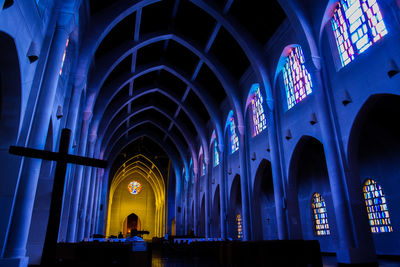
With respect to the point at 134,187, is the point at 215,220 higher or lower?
lower

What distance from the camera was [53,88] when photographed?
783 cm

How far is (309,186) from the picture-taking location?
16.9m

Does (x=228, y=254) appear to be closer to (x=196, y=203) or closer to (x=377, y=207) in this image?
(x=377, y=207)

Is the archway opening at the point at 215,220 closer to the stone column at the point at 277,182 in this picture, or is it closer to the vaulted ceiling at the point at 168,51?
the vaulted ceiling at the point at 168,51

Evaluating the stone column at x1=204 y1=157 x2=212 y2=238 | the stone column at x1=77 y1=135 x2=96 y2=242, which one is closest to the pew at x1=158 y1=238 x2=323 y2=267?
the stone column at x1=77 y1=135 x2=96 y2=242

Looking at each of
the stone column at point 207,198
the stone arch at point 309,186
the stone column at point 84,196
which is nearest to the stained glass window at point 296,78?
the stone arch at point 309,186

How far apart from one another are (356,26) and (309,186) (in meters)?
9.86

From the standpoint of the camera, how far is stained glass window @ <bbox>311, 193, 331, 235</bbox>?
15.6m

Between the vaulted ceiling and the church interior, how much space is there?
89mm

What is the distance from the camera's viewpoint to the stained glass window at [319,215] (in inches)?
615

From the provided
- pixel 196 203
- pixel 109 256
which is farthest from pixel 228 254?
pixel 196 203

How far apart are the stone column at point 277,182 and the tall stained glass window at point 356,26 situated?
4.75 m

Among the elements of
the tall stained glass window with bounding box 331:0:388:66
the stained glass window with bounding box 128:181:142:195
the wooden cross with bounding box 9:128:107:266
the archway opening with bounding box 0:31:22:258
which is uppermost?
the stained glass window with bounding box 128:181:142:195

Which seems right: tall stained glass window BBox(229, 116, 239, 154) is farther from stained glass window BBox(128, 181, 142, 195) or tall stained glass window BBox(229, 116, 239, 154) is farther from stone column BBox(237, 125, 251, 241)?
stained glass window BBox(128, 181, 142, 195)
